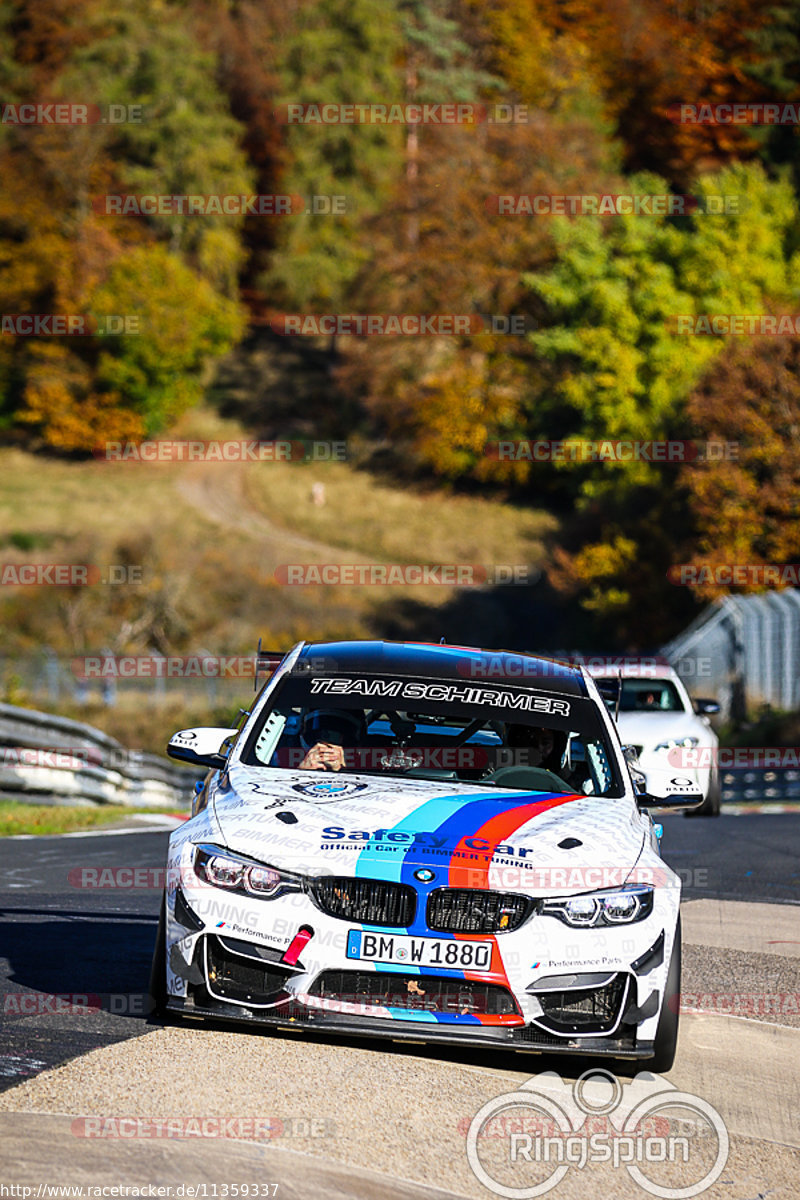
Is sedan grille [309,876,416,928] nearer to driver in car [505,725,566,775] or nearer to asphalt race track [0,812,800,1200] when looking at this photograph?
asphalt race track [0,812,800,1200]

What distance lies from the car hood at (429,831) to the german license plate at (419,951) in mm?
218

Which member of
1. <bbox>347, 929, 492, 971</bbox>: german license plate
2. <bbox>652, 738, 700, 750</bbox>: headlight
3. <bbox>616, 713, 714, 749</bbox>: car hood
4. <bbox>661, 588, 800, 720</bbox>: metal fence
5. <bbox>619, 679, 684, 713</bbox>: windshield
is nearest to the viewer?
<bbox>347, 929, 492, 971</bbox>: german license plate

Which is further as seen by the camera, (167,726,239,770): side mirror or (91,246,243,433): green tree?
(91,246,243,433): green tree

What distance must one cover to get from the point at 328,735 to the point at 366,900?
1.64 metres

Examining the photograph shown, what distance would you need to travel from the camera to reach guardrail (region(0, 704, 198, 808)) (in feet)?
55.9

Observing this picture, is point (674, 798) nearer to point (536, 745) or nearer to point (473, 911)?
point (536, 745)

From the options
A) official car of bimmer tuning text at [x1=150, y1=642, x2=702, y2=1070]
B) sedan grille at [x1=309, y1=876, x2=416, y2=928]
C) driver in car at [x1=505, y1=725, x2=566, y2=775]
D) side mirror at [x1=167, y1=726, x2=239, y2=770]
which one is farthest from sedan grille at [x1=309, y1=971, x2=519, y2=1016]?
driver in car at [x1=505, y1=725, x2=566, y2=775]

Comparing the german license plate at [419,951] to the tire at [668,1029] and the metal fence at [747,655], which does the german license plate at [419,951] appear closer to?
the tire at [668,1029]

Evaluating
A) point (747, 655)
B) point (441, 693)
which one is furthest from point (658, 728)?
point (747, 655)

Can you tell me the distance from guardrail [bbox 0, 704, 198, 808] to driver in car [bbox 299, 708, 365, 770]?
33.8 feet

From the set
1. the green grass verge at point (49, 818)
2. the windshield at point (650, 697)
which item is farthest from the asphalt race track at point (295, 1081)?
the windshield at point (650, 697)

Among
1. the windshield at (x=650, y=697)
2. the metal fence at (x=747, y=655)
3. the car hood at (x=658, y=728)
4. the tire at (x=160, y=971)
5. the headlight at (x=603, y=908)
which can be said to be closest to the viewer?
the headlight at (x=603, y=908)

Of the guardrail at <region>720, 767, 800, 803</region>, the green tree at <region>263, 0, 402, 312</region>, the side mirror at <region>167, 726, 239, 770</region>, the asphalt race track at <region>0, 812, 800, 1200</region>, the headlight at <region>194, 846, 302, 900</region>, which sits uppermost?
the green tree at <region>263, 0, 402, 312</region>

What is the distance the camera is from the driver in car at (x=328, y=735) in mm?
6750
